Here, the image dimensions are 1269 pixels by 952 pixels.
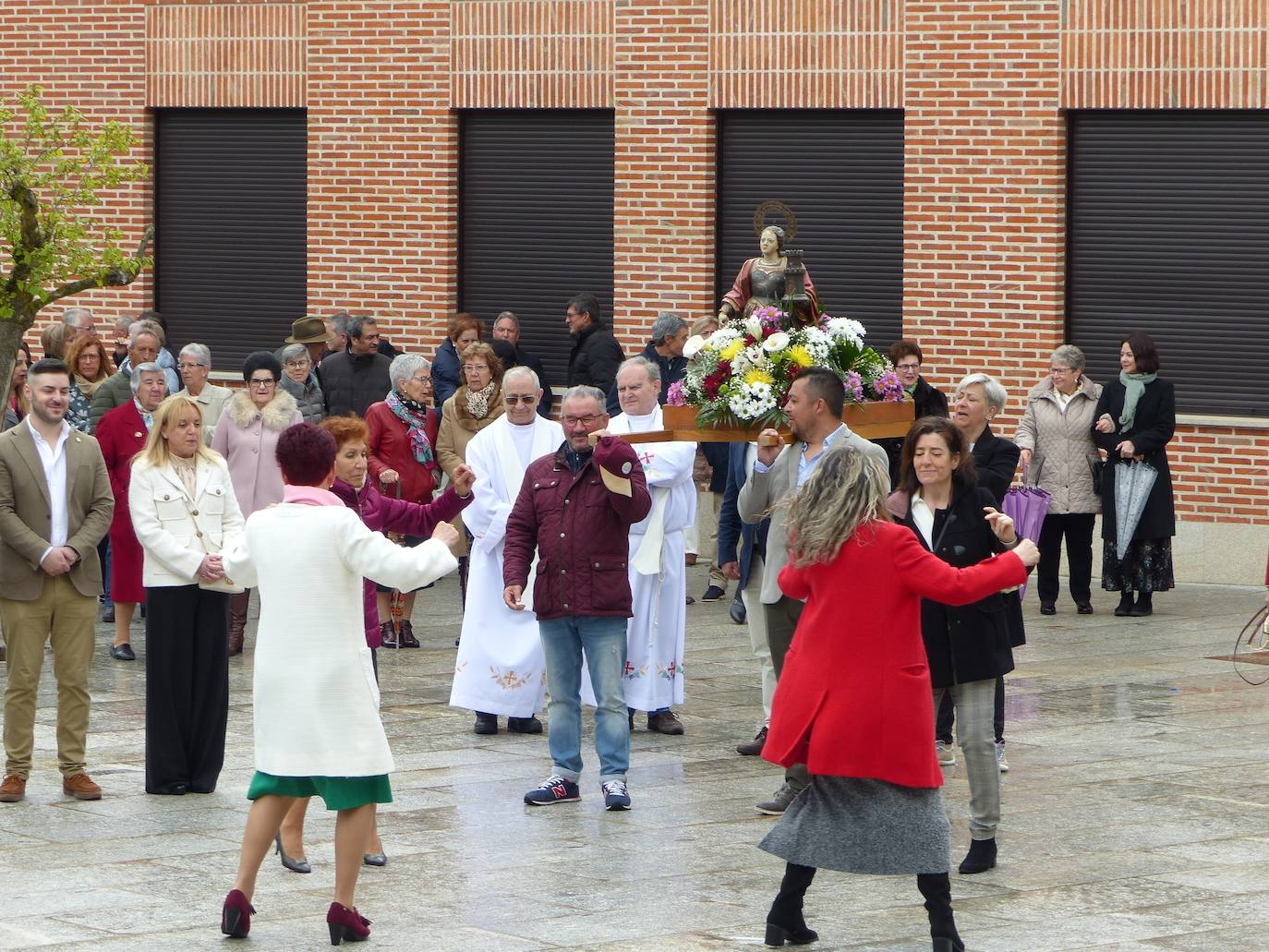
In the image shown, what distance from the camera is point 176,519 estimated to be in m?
10.5

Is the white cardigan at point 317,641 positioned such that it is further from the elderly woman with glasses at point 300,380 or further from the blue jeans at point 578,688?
the elderly woman with glasses at point 300,380

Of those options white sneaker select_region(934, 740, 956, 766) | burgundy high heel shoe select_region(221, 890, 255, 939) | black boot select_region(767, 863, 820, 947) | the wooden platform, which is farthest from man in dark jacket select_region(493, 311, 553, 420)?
black boot select_region(767, 863, 820, 947)

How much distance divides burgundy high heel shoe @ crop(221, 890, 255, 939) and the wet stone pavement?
6 cm

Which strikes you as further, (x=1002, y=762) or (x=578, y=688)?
(x=1002, y=762)

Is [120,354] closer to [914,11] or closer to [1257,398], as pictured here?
[914,11]

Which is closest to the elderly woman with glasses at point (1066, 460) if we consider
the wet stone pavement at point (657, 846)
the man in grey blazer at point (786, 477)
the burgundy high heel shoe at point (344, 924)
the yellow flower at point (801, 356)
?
the wet stone pavement at point (657, 846)

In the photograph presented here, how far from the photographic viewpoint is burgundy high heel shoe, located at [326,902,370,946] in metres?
7.66

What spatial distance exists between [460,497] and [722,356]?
7.96 ft

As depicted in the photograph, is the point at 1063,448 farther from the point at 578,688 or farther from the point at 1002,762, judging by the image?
the point at 578,688

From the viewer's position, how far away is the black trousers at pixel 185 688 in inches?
403

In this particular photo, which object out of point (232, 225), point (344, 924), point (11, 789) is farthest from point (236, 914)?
point (232, 225)

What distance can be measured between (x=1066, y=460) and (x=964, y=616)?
7870 millimetres

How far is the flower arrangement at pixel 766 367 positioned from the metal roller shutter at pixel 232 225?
35.6 feet

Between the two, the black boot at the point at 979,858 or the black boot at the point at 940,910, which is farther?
the black boot at the point at 979,858
